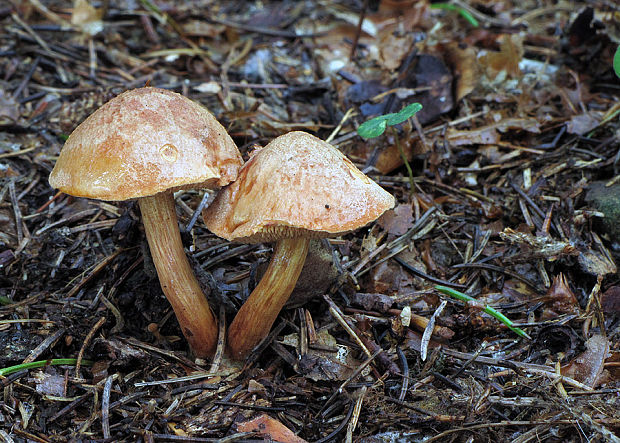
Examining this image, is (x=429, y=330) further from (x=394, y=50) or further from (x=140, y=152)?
(x=394, y=50)

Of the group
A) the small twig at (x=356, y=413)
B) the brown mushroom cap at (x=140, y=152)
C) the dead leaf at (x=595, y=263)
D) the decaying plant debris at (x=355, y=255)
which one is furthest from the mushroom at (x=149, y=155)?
the dead leaf at (x=595, y=263)

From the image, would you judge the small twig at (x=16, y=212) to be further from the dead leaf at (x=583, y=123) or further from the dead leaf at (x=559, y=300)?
the dead leaf at (x=583, y=123)

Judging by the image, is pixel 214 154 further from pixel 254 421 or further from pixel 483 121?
pixel 483 121

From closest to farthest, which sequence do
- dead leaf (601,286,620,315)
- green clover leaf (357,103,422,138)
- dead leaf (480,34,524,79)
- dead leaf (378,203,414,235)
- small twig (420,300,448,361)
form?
small twig (420,300,448,361)
dead leaf (601,286,620,315)
green clover leaf (357,103,422,138)
dead leaf (378,203,414,235)
dead leaf (480,34,524,79)

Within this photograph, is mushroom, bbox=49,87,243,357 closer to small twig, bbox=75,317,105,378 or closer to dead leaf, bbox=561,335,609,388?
small twig, bbox=75,317,105,378

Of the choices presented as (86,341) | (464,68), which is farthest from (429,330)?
(464,68)

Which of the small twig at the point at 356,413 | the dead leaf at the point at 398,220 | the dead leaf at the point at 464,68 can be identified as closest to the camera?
the small twig at the point at 356,413

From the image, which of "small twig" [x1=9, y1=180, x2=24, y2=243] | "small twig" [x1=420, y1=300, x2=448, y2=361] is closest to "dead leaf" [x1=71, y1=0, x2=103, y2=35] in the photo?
"small twig" [x1=9, y1=180, x2=24, y2=243]
